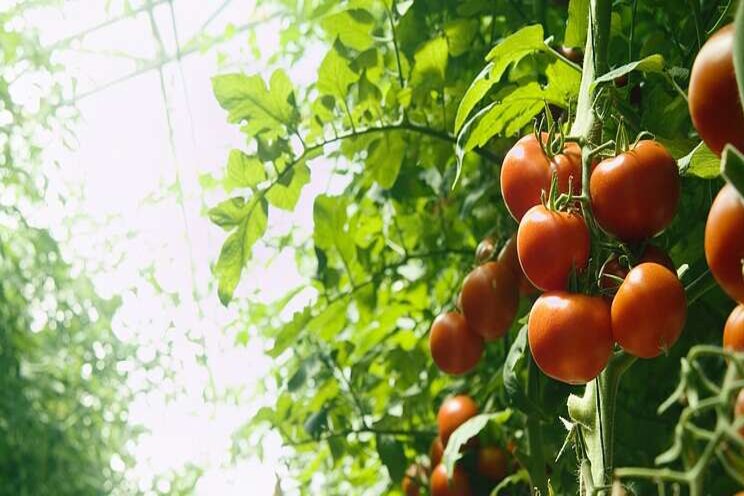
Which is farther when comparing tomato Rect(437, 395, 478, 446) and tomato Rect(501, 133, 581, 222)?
tomato Rect(437, 395, 478, 446)

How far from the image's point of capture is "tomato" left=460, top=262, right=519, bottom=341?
730 mm

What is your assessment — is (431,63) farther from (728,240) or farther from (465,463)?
(728,240)

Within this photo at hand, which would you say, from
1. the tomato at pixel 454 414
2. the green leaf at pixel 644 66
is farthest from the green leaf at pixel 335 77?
the green leaf at pixel 644 66

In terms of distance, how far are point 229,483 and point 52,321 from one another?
0.55 m

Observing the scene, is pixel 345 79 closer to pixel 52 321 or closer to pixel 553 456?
pixel 553 456

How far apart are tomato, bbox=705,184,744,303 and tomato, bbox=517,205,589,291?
0.36 ft

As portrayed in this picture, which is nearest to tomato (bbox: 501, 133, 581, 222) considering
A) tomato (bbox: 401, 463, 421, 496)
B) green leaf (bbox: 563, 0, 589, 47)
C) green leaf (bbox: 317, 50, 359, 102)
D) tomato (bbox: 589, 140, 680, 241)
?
tomato (bbox: 589, 140, 680, 241)

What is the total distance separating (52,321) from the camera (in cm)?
209

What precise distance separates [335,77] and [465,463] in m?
0.38

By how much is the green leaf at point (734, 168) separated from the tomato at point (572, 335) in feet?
0.47

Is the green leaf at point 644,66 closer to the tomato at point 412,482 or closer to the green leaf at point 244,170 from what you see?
the green leaf at point 244,170

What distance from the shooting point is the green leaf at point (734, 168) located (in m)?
0.32

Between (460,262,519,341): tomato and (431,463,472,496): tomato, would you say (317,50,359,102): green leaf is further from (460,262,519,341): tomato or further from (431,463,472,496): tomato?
(431,463,472,496): tomato

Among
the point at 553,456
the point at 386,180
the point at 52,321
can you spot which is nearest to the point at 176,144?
the point at 52,321
